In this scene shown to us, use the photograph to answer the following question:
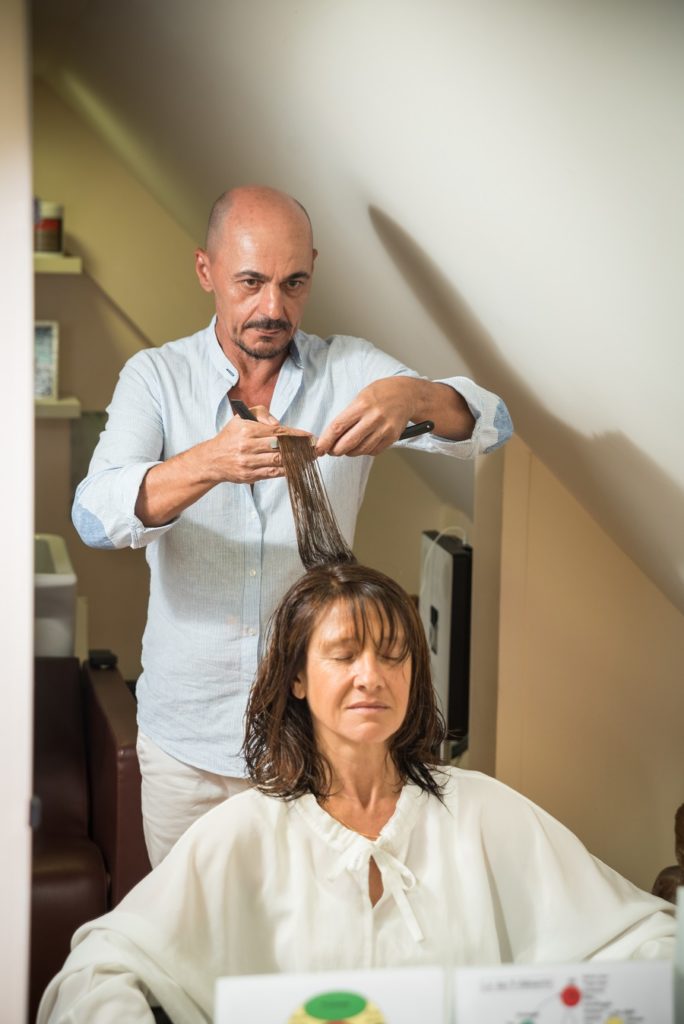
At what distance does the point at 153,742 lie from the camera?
1.75 m

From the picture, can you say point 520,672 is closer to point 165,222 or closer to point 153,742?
point 153,742

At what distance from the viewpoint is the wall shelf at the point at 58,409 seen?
6.84 ft

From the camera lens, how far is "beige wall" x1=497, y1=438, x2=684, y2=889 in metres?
2.13

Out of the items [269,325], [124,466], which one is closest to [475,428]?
[269,325]

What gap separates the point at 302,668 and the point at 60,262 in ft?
3.08

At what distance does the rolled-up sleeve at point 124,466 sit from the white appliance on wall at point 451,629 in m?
0.57

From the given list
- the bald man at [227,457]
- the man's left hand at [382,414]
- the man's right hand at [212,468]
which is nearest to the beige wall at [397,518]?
the bald man at [227,457]

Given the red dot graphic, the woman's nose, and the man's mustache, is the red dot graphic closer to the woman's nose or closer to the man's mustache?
the woman's nose

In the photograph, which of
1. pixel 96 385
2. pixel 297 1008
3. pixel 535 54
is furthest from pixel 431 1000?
pixel 96 385

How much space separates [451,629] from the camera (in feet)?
7.01

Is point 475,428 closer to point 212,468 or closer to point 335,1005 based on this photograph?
point 212,468

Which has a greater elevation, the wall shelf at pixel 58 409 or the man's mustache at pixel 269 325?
the man's mustache at pixel 269 325

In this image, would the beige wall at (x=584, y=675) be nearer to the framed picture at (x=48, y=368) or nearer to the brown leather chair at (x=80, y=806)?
the brown leather chair at (x=80, y=806)

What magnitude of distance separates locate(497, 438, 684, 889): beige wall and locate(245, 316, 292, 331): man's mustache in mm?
687
